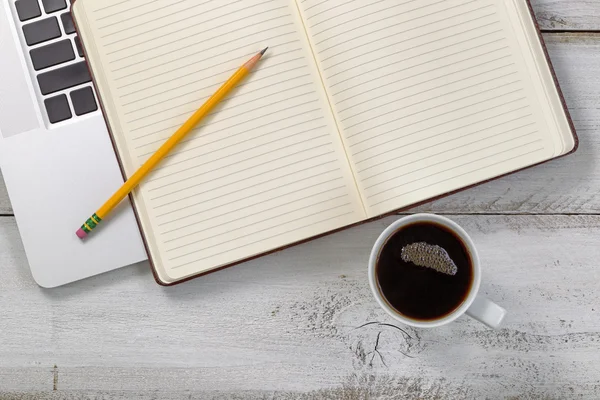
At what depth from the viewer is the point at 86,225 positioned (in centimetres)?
55

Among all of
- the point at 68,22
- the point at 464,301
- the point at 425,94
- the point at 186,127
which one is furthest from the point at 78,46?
the point at 464,301

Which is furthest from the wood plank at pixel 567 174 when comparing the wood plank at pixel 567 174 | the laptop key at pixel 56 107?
the laptop key at pixel 56 107

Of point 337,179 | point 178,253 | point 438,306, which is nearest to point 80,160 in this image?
point 178,253

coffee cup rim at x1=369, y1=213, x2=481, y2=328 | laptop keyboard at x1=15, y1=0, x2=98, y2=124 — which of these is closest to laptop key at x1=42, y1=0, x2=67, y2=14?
laptop keyboard at x1=15, y1=0, x2=98, y2=124

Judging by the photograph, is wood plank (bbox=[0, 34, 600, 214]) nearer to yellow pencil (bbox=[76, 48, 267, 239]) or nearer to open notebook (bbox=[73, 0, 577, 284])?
open notebook (bbox=[73, 0, 577, 284])

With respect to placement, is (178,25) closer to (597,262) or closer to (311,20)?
(311,20)

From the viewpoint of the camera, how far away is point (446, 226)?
510 mm

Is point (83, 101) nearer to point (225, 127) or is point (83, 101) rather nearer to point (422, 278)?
point (225, 127)

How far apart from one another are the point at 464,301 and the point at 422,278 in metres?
0.04

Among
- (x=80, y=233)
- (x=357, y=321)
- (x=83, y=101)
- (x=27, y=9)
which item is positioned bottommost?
(x=357, y=321)

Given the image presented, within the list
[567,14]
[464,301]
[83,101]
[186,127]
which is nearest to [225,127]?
[186,127]

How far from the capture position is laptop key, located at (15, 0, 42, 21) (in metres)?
0.56

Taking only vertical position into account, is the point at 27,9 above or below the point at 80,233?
above

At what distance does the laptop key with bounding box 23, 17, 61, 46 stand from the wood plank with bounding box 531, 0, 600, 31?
1.65 ft
